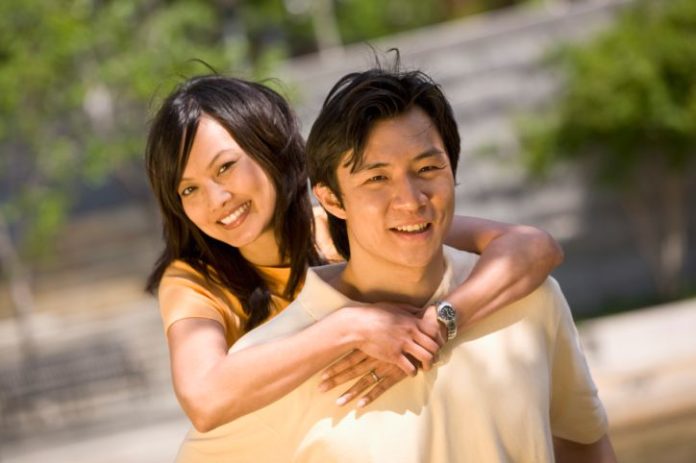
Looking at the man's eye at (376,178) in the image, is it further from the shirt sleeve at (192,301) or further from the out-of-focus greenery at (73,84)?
the out-of-focus greenery at (73,84)

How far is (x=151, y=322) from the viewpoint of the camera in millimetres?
14133

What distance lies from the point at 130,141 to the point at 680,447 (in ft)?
25.7

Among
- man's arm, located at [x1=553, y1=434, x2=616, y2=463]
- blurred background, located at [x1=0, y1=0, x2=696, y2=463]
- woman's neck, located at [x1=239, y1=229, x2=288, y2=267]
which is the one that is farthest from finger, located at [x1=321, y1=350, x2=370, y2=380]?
blurred background, located at [x1=0, y1=0, x2=696, y2=463]

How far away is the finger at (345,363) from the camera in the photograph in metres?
1.85

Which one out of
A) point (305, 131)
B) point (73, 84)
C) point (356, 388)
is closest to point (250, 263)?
point (356, 388)

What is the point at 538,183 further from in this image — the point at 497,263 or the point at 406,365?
the point at 406,365

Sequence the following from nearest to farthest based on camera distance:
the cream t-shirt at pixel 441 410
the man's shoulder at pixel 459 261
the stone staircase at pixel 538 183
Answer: the cream t-shirt at pixel 441 410, the man's shoulder at pixel 459 261, the stone staircase at pixel 538 183

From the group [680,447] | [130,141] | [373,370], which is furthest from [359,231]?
[130,141]

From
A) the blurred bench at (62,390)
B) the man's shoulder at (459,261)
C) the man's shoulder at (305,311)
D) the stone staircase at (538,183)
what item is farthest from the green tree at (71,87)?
the man's shoulder at (305,311)

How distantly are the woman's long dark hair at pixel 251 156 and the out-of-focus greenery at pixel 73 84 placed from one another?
9473 mm

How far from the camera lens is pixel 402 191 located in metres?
1.80

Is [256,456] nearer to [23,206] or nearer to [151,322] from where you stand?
[23,206]

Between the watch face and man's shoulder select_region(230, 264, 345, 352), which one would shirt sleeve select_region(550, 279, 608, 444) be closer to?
the watch face

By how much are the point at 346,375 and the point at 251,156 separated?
0.82 m
